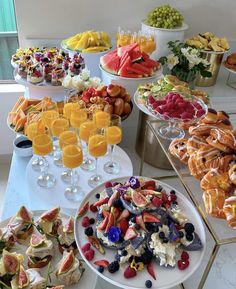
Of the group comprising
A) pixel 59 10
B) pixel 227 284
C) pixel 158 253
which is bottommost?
pixel 227 284

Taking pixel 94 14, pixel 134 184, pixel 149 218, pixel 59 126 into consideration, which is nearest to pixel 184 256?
pixel 149 218

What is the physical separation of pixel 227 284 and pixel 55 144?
2.68ft

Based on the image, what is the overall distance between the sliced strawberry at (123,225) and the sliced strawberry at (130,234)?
0.05 ft

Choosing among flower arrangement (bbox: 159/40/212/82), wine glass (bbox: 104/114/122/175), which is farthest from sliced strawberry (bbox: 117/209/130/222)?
flower arrangement (bbox: 159/40/212/82)

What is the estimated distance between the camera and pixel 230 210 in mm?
684

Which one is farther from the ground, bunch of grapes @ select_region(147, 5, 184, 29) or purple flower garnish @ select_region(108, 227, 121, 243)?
bunch of grapes @ select_region(147, 5, 184, 29)

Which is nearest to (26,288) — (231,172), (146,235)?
(146,235)

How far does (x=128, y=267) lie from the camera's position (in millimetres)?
724

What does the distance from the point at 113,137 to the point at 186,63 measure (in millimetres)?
727

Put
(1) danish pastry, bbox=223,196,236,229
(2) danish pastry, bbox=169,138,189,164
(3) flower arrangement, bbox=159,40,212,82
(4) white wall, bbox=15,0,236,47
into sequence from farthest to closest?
(4) white wall, bbox=15,0,236,47
(3) flower arrangement, bbox=159,40,212,82
(2) danish pastry, bbox=169,138,189,164
(1) danish pastry, bbox=223,196,236,229

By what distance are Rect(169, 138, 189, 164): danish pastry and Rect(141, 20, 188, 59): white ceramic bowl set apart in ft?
3.11

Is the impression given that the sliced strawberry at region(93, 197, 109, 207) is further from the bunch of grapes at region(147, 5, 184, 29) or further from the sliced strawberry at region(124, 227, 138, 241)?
the bunch of grapes at region(147, 5, 184, 29)

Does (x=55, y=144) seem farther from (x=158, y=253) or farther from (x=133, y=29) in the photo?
(x=133, y=29)

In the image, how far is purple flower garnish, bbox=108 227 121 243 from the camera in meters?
0.76
